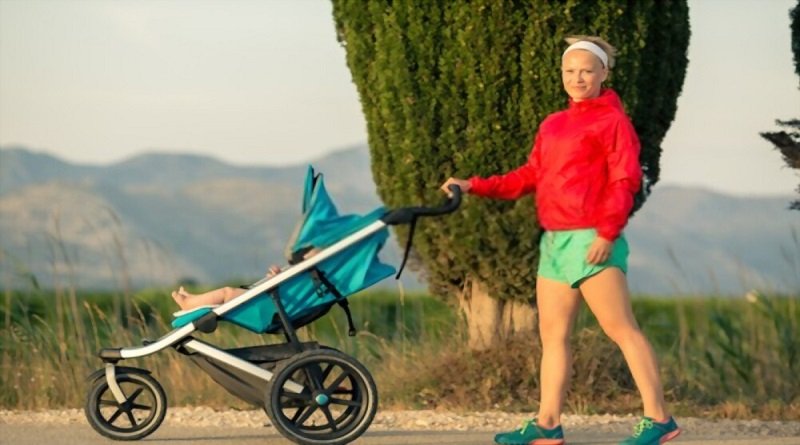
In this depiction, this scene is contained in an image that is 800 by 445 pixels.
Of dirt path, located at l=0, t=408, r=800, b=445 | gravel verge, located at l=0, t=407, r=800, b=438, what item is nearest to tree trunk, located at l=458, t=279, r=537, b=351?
gravel verge, located at l=0, t=407, r=800, b=438

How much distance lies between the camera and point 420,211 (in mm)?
6688

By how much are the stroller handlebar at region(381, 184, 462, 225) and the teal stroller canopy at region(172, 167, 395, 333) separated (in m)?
0.09

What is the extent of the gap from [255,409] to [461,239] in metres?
1.84

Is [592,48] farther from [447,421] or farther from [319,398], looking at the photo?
[447,421]

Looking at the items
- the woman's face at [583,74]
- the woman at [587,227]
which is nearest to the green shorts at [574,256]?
the woman at [587,227]

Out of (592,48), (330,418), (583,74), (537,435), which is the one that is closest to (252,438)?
(330,418)

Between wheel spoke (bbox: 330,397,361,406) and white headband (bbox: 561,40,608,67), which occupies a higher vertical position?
white headband (bbox: 561,40,608,67)

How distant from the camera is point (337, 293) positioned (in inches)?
266

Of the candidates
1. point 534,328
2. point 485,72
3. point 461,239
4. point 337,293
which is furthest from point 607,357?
point 337,293

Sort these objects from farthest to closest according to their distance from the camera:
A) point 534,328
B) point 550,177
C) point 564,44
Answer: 1. point 534,328
2. point 564,44
3. point 550,177

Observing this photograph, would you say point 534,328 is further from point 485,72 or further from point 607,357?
point 485,72

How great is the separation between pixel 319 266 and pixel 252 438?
1479 mm

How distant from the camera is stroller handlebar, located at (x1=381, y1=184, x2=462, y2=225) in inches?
261

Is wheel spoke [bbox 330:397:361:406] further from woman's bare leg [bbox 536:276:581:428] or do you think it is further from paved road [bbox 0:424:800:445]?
woman's bare leg [bbox 536:276:581:428]
